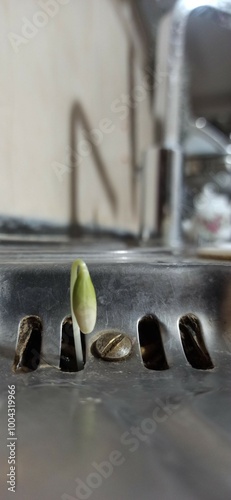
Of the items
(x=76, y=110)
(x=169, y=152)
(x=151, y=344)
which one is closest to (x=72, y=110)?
(x=76, y=110)

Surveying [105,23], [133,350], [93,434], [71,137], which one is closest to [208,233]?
[71,137]

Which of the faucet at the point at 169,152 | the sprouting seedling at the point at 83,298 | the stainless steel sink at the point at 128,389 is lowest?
the stainless steel sink at the point at 128,389

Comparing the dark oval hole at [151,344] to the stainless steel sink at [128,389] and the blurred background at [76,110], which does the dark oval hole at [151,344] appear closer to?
the stainless steel sink at [128,389]

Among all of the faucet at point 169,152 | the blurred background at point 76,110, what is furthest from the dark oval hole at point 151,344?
the faucet at point 169,152

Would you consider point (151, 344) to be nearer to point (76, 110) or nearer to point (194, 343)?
point (194, 343)

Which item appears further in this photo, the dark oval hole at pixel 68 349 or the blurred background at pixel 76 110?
the blurred background at pixel 76 110

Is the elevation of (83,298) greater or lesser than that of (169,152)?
lesser
